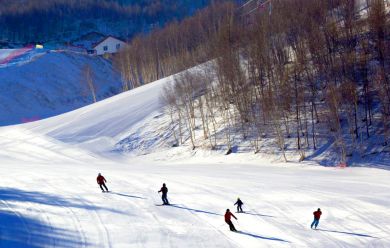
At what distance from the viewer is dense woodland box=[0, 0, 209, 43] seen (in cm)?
13150

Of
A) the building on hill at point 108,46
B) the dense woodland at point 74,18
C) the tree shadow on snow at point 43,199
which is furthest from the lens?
the dense woodland at point 74,18

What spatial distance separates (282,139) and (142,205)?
17847mm

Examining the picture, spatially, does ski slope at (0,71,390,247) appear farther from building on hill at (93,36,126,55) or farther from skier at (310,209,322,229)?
building on hill at (93,36,126,55)

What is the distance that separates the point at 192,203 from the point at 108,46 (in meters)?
94.7

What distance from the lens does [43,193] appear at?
24.1m

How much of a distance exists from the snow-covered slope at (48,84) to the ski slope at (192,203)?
3523 centimetres

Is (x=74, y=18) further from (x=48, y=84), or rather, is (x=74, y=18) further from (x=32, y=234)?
(x=32, y=234)

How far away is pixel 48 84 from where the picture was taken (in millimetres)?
82375

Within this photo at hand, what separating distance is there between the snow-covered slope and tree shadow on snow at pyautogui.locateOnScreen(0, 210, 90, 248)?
50378mm

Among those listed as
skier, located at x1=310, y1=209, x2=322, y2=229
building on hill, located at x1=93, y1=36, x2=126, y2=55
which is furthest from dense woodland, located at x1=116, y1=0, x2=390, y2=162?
building on hill, located at x1=93, y1=36, x2=126, y2=55

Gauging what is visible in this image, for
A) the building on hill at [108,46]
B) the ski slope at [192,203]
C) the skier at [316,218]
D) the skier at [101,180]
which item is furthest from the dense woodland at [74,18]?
the skier at [316,218]

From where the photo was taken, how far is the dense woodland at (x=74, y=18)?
5177 inches

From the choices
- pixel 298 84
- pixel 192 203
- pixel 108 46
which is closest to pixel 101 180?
pixel 192 203

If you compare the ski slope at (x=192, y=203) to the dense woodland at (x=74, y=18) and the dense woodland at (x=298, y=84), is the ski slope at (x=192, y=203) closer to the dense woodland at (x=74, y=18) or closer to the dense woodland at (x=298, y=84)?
the dense woodland at (x=298, y=84)
